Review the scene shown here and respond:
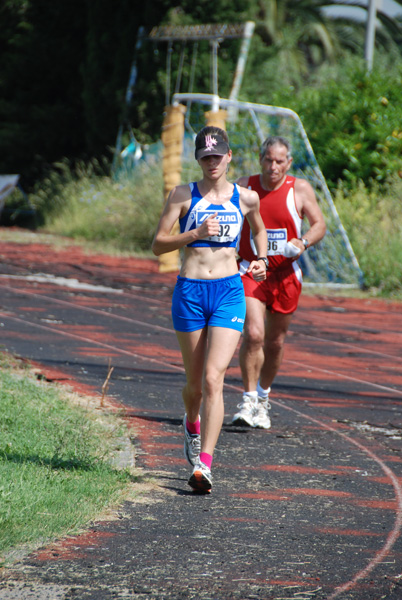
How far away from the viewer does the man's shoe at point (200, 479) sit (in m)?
5.22

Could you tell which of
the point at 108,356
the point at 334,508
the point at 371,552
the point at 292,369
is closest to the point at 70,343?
the point at 108,356

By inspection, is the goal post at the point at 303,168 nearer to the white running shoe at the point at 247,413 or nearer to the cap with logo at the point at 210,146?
the white running shoe at the point at 247,413

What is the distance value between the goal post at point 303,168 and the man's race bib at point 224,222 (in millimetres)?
10868

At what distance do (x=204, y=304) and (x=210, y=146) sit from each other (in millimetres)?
911

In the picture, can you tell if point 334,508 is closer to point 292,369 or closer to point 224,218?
point 224,218

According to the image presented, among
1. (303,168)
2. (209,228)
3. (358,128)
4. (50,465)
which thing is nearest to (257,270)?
(209,228)

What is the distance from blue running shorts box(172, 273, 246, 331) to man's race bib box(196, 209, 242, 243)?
9.5 inches

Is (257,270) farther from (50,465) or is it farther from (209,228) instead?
(50,465)

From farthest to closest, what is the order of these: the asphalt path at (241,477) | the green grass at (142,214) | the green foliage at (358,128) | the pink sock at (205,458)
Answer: the green foliage at (358,128) → the green grass at (142,214) → the pink sock at (205,458) → the asphalt path at (241,477)

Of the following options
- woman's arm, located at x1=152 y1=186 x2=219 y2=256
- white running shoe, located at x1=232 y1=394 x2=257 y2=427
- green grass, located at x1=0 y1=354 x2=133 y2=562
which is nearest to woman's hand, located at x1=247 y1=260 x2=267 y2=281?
woman's arm, located at x1=152 y1=186 x2=219 y2=256

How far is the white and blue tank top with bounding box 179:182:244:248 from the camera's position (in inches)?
219

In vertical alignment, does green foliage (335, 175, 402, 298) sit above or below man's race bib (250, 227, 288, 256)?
below

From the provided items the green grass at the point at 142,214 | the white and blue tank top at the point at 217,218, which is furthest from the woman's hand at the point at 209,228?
the green grass at the point at 142,214

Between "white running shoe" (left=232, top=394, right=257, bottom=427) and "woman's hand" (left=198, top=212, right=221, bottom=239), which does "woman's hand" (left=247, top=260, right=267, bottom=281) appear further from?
"white running shoe" (left=232, top=394, right=257, bottom=427)
